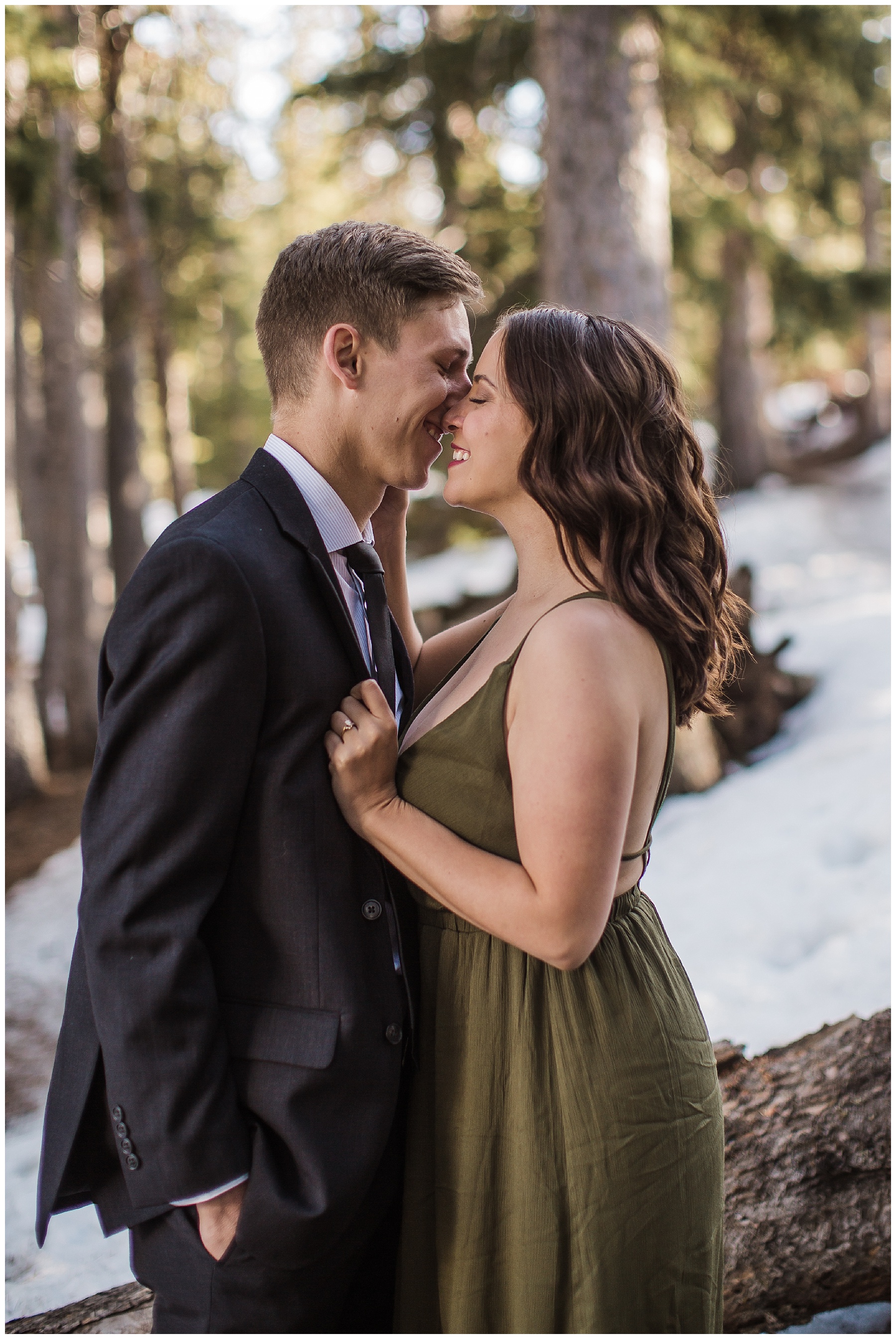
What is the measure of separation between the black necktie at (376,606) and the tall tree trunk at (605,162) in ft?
14.5

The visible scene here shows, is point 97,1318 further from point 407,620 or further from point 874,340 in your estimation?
point 874,340

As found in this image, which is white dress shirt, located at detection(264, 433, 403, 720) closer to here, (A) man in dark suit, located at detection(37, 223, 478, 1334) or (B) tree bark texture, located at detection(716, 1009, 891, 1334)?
(A) man in dark suit, located at detection(37, 223, 478, 1334)

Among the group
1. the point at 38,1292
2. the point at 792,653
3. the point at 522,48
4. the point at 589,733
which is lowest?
the point at 38,1292

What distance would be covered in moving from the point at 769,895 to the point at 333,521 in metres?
3.90

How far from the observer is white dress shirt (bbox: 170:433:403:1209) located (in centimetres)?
206

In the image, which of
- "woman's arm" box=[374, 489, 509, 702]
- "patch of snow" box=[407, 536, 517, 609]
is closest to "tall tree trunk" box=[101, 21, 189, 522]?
"patch of snow" box=[407, 536, 517, 609]

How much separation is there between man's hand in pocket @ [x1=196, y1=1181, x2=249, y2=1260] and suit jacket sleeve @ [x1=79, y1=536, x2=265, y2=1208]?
6cm

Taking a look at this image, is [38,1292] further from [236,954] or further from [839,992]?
[839,992]

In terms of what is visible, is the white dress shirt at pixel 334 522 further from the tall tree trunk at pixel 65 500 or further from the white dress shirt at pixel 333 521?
the tall tree trunk at pixel 65 500

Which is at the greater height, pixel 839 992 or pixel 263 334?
pixel 263 334

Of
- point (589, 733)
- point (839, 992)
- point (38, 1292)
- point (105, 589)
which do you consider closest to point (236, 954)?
point (589, 733)

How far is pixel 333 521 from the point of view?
208 cm

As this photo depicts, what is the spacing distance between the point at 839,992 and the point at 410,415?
121 inches

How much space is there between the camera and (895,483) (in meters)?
5.25
